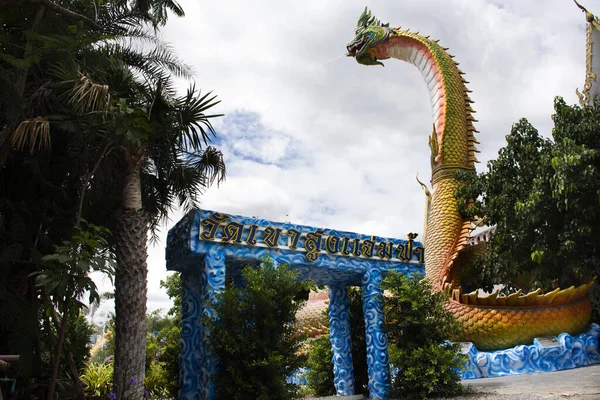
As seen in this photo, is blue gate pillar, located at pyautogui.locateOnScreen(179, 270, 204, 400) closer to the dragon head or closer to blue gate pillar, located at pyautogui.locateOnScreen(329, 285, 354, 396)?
blue gate pillar, located at pyautogui.locateOnScreen(329, 285, 354, 396)

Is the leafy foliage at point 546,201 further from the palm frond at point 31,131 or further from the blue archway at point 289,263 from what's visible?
the palm frond at point 31,131

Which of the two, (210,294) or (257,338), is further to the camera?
(210,294)

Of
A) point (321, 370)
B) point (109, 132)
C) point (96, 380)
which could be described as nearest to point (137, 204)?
point (109, 132)

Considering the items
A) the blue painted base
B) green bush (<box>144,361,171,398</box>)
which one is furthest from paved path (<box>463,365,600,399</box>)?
green bush (<box>144,361,171,398</box>)

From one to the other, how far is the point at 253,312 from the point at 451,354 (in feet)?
12.6

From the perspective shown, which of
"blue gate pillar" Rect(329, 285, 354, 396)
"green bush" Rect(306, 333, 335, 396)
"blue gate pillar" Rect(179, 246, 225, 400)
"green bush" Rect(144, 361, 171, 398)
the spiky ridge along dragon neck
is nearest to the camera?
"blue gate pillar" Rect(179, 246, 225, 400)

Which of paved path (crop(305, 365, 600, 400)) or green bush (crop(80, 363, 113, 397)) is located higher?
green bush (crop(80, 363, 113, 397))

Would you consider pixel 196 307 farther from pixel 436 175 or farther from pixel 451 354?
pixel 436 175

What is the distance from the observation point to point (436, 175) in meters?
15.6

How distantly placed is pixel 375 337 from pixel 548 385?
10.3 feet

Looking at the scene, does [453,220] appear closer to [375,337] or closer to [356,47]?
[375,337]

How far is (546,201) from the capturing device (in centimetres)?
1211

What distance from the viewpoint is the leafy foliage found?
11.3m

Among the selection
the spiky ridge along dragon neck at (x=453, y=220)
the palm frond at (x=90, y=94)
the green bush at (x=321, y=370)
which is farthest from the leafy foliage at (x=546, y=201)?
the palm frond at (x=90, y=94)
